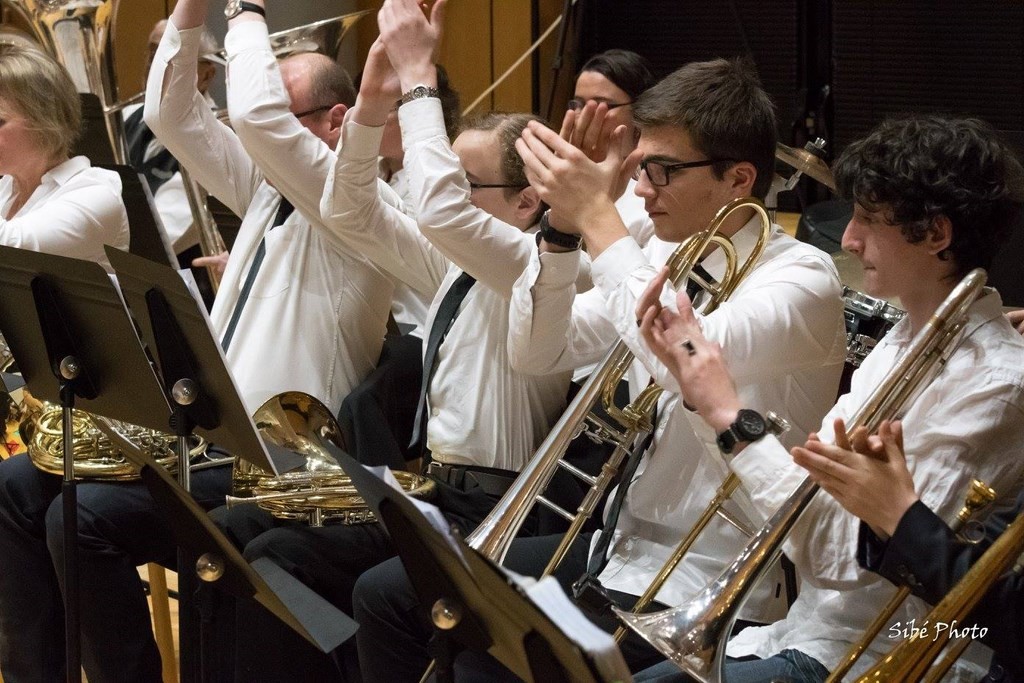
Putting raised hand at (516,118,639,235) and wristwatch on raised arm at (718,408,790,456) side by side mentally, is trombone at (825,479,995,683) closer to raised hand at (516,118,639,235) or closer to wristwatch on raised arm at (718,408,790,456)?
wristwatch on raised arm at (718,408,790,456)

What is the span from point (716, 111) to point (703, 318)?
0.38 meters

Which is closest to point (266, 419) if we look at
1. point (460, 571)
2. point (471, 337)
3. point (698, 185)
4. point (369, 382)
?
point (369, 382)

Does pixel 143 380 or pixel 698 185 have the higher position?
pixel 698 185

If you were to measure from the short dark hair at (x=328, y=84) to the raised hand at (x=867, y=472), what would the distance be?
1.73 m

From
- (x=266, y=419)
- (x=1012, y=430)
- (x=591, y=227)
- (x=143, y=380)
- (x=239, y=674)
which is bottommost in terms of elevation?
(x=239, y=674)

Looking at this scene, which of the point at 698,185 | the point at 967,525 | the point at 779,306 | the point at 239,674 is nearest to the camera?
the point at 967,525

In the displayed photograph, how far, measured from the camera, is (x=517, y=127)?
2.43 m

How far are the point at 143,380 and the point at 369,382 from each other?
21.7 inches

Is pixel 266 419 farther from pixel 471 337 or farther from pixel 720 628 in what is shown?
pixel 720 628

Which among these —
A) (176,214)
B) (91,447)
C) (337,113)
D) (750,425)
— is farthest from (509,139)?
(176,214)

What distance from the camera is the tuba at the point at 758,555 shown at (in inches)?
61.0

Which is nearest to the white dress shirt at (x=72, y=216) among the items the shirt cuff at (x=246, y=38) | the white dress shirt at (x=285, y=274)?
the white dress shirt at (x=285, y=274)

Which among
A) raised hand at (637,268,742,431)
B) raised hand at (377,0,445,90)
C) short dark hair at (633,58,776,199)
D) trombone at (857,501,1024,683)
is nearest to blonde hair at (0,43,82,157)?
raised hand at (377,0,445,90)

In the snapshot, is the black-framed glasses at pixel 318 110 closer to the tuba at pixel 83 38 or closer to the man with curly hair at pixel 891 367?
the tuba at pixel 83 38
